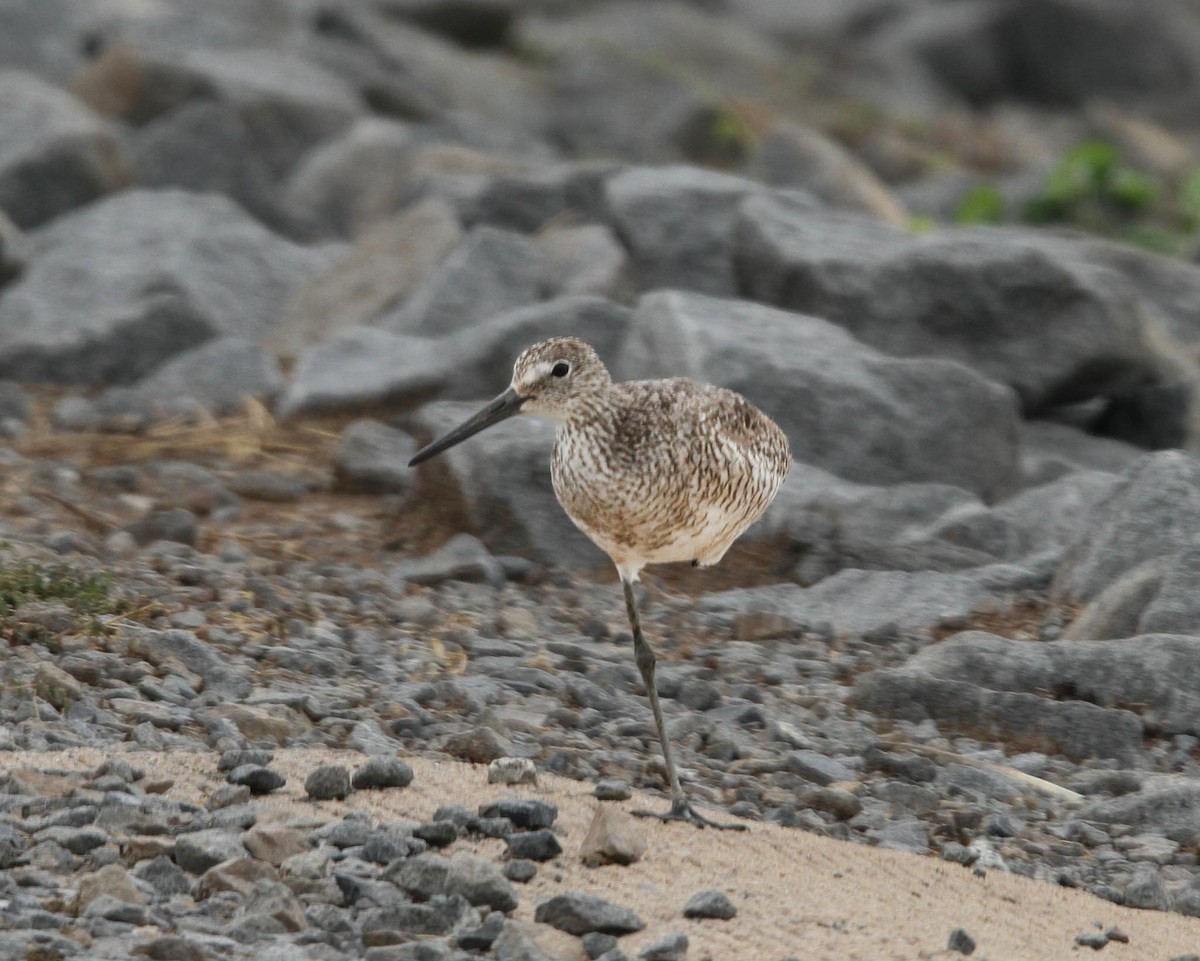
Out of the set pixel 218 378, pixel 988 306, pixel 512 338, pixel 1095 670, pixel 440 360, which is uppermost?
pixel 988 306

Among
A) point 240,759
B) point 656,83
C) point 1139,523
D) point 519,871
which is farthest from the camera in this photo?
point 656,83

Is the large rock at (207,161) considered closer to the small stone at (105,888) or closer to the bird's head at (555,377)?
the bird's head at (555,377)

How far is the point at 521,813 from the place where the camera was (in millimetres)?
5281

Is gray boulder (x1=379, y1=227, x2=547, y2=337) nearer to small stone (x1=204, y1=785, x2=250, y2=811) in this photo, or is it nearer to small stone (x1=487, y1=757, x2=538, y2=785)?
small stone (x1=487, y1=757, x2=538, y2=785)

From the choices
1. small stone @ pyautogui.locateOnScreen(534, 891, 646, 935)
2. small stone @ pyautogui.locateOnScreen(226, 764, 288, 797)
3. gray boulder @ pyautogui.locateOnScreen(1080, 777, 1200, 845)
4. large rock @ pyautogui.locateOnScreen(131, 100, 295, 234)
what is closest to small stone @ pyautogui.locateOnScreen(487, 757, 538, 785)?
small stone @ pyautogui.locateOnScreen(226, 764, 288, 797)

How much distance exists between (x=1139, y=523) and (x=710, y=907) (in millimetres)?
3609

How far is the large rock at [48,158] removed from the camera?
1406cm

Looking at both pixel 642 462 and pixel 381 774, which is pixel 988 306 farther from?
pixel 381 774

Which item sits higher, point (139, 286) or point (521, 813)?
point (139, 286)

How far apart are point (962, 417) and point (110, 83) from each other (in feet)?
33.7

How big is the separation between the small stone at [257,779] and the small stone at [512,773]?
658 mm

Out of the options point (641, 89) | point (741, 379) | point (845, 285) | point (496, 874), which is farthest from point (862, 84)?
point (496, 874)

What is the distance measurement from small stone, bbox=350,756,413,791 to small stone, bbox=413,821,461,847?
0.33 metres

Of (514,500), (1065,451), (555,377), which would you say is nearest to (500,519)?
(514,500)
